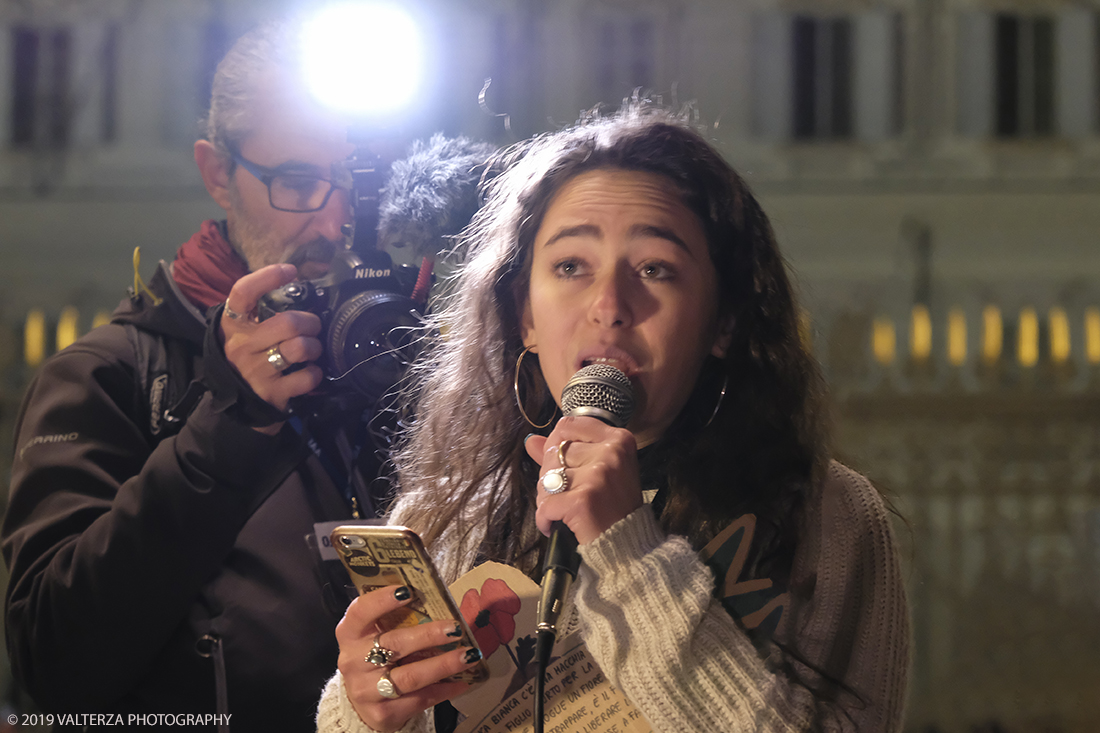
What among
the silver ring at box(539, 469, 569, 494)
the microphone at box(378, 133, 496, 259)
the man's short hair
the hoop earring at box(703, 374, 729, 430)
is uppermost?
the man's short hair

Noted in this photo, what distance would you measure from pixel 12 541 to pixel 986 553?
3.70m

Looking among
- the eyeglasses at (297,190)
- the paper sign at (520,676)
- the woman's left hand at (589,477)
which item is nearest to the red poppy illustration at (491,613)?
the paper sign at (520,676)

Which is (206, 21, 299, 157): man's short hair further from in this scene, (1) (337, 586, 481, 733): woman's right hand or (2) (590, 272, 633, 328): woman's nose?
(1) (337, 586, 481, 733): woman's right hand

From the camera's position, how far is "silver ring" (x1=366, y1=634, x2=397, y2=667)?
2.95 ft

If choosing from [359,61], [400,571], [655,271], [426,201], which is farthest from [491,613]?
[359,61]

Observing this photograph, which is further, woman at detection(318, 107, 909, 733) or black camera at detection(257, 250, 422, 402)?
black camera at detection(257, 250, 422, 402)

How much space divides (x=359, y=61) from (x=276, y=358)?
0.54 metres

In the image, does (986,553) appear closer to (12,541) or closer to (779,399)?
(779,399)

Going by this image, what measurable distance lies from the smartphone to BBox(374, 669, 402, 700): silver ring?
0.05 metres

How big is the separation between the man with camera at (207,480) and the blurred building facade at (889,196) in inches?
8.3

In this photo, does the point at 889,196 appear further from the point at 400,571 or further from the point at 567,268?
the point at 400,571

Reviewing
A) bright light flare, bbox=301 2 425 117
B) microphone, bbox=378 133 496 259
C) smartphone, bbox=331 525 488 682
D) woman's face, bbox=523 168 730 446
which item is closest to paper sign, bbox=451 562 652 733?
smartphone, bbox=331 525 488 682

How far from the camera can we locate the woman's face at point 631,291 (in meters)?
0.99

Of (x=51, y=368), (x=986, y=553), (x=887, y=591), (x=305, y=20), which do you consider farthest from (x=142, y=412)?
(x=986, y=553)
